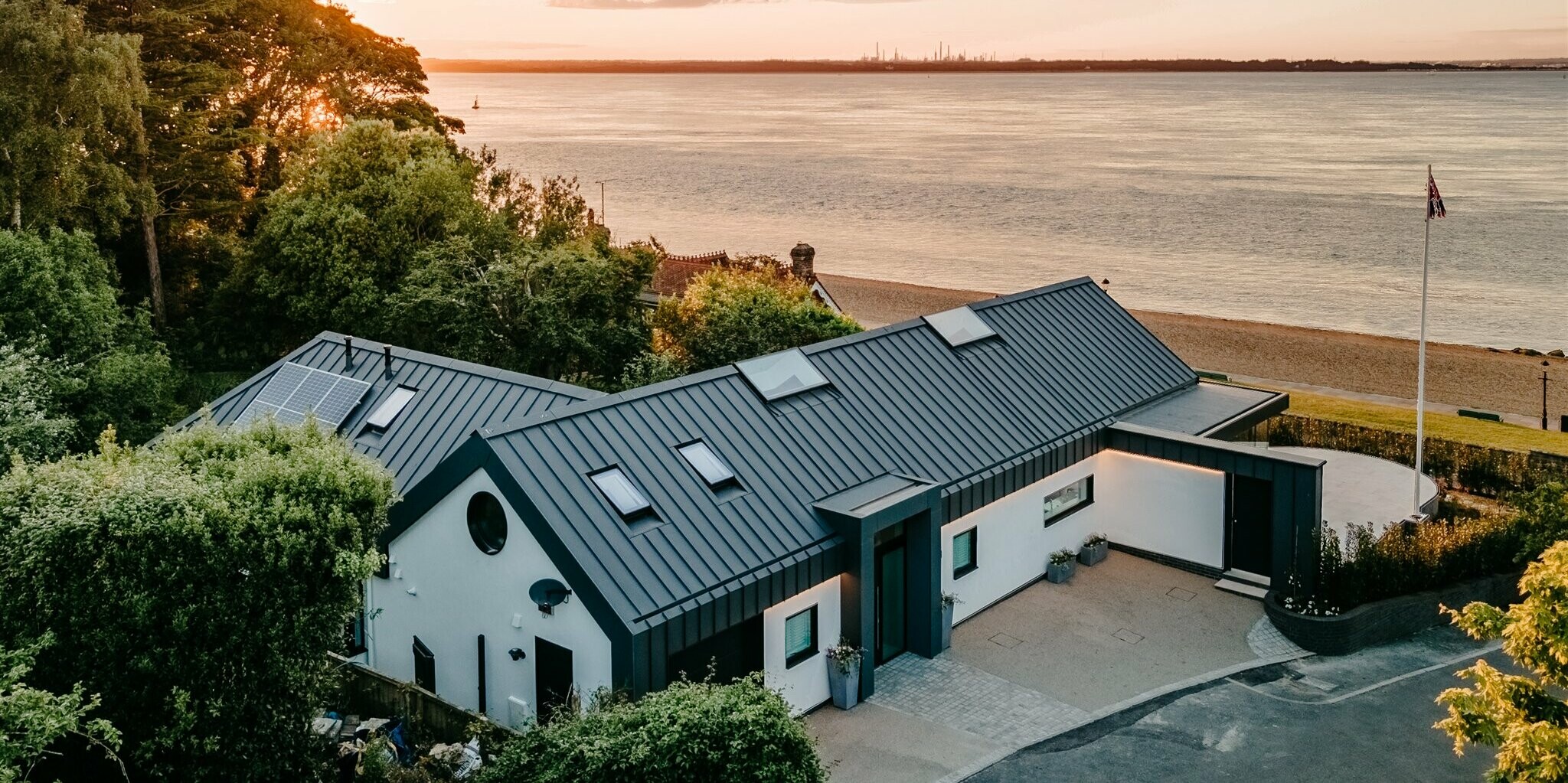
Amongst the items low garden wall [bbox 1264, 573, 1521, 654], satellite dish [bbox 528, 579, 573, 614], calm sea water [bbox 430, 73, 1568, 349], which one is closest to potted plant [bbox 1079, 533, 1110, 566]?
low garden wall [bbox 1264, 573, 1521, 654]

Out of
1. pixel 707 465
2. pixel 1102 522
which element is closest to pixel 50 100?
pixel 707 465

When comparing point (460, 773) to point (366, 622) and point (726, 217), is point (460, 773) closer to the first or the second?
point (366, 622)

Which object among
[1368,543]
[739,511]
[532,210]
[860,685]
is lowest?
[860,685]

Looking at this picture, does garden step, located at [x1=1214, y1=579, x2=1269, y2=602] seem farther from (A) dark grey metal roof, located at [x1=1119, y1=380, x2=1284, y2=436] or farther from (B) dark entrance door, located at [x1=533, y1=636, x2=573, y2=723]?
(B) dark entrance door, located at [x1=533, y1=636, x2=573, y2=723]

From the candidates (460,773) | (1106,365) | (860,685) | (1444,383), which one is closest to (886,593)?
(860,685)

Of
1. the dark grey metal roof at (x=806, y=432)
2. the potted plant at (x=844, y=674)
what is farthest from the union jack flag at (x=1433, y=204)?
the potted plant at (x=844, y=674)

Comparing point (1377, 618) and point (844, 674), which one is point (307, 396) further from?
point (1377, 618)

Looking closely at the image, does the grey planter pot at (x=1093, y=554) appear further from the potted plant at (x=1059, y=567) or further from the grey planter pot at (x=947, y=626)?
the grey planter pot at (x=947, y=626)
